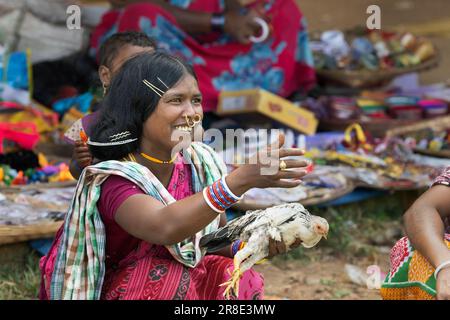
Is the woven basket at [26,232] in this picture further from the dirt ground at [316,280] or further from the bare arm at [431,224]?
the bare arm at [431,224]

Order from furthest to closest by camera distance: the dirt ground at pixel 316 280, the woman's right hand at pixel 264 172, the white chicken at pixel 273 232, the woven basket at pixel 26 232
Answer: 1. the dirt ground at pixel 316 280
2. the woven basket at pixel 26 232
3. the white chicken at pixel 273 232
4. the woman's right hand at pixel 264 172

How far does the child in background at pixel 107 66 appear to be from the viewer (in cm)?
294

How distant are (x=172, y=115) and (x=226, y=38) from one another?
3.32m

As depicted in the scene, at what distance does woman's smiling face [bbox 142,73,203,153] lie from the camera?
7.90 feet

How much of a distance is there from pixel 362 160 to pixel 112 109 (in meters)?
2.73

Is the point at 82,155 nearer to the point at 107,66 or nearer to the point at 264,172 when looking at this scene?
the point at 107,66

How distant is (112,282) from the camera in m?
2.46

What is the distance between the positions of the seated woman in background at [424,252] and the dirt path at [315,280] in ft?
3.23

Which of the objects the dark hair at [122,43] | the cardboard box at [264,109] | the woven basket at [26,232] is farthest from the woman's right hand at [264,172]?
the cardboard box at [264,109]

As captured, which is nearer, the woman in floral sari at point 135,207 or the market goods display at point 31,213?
the woman in floral sari at point 135,207

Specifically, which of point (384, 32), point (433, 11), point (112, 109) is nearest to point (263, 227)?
point (112, 109)

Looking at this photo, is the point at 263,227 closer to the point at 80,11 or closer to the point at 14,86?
the point at 14,86

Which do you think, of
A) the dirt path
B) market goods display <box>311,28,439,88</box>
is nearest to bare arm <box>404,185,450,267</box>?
the dirt path

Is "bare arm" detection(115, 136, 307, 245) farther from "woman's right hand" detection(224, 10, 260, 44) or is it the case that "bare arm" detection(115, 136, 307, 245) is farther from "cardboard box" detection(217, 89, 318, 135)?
"woman's right hand" detection(224, 10, 260, 44)
